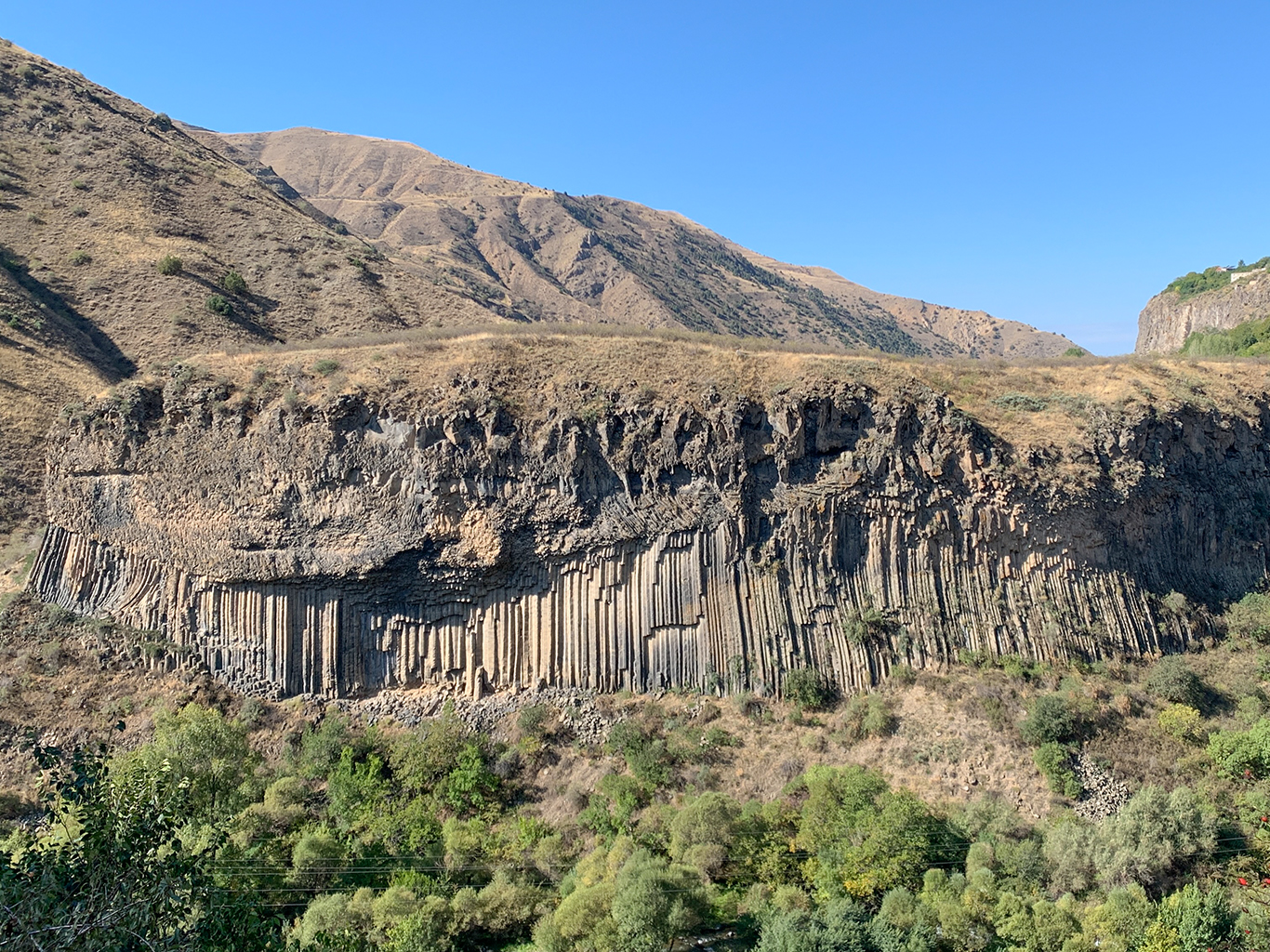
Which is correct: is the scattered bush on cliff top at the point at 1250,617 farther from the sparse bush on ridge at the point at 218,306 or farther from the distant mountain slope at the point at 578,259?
the distant mountain slope at the point at 578,259

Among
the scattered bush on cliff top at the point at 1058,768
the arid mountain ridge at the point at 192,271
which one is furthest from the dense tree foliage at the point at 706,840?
the arid mountain ridge at the point at 192,271

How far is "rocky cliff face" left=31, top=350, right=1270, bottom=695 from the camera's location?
952 inches

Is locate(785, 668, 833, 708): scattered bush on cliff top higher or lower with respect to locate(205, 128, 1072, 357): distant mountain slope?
lower

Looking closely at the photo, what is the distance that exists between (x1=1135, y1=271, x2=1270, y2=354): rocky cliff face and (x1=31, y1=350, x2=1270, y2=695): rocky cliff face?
3193 centimetres

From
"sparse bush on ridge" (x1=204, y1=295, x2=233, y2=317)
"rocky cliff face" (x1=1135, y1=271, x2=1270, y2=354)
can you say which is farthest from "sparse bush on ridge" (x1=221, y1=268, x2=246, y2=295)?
"rocky cliff face" (x1=1135, y1=271, x2=1270, y2=354)

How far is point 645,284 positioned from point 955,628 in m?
69.1

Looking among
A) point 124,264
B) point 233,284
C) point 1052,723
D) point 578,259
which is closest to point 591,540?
point 1052,723

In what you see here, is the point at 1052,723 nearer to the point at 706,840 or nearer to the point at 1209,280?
the point at 706,840

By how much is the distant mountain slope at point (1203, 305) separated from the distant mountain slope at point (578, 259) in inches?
1087

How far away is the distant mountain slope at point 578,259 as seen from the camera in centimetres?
8412

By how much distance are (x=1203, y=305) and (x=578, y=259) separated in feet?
199

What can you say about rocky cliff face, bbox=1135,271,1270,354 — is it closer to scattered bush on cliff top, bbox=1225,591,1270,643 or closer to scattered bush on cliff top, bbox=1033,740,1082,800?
scattered bush on cliff top, bbox=1225,591,1270,643

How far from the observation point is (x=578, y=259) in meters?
94.0

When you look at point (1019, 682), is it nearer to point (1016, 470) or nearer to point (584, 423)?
point (1016, 470)
